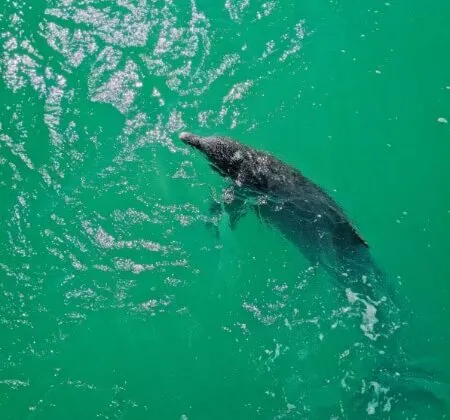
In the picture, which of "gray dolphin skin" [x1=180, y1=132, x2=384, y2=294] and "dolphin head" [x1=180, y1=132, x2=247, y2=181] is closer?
"gray dolphin skin" [x1=180, y1=132, x2=384, y2=294]

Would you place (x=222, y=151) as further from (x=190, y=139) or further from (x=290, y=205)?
(x=290, y=205)

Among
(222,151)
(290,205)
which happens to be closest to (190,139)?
(222,151)

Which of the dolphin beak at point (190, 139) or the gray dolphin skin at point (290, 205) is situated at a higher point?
the dolphin beak at point (190, 139)

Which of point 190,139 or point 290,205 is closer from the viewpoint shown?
point 290,205

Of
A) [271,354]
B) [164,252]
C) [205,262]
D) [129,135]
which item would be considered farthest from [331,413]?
[129,135]

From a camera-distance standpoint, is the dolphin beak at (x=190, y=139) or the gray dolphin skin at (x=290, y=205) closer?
the gray dolphin skin at (x=290, y=205)

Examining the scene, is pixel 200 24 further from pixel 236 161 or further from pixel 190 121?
pixel 236 161
